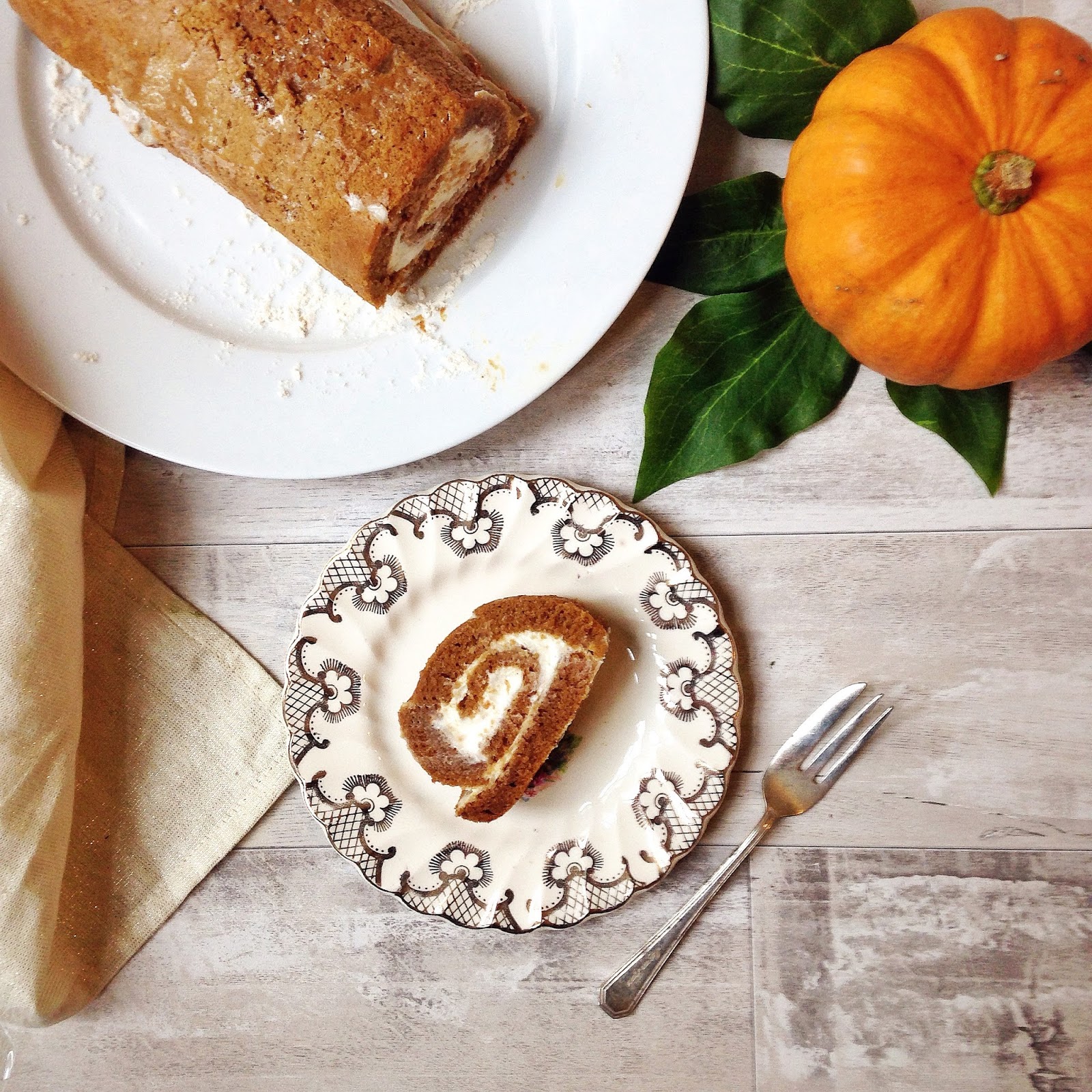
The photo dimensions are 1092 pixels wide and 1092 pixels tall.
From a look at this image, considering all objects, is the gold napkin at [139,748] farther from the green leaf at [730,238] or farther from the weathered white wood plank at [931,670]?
the green leaf at [730,238]

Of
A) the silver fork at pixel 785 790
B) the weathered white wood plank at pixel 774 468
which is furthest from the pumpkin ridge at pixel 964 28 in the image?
the silver fork at pixel 785 790

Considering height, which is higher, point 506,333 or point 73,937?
point 506,333

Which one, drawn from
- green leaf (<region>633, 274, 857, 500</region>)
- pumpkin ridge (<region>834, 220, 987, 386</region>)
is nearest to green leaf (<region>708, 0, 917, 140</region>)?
green leaf (<region>633, 274, 857, 500</region>)

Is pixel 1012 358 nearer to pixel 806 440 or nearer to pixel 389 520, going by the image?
pixel 806 440

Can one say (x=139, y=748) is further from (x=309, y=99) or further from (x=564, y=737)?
(x=309, y=99)

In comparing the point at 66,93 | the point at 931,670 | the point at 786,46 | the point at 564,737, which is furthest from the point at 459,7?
the point at 931,670

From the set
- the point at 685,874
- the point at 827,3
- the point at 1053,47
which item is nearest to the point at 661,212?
the point at 827,3

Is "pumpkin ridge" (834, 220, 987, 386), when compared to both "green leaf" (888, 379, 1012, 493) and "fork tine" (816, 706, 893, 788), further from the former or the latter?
"fork tine" (816, 706, 893, 788)
